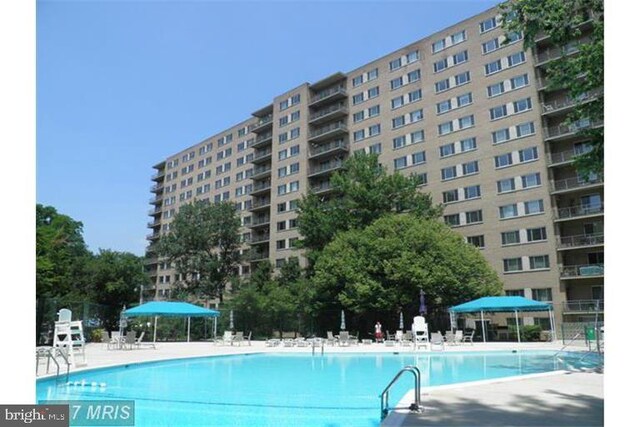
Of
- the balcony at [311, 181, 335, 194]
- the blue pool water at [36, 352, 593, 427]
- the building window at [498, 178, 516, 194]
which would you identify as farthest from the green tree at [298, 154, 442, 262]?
the blue pool water at [36, 352, 593, 427]

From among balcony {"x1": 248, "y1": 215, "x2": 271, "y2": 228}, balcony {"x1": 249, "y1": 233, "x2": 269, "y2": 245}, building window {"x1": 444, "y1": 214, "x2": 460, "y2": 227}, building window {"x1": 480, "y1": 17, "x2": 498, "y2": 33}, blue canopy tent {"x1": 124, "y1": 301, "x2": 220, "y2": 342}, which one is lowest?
blue canopy tent {"x1": 124, "y1": 301, "x2": 220, "y2": 342}

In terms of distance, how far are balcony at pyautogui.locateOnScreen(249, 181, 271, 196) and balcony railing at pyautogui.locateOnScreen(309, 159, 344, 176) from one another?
28.4 feet

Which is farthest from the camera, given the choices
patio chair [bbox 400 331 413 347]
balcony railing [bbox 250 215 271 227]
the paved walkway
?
balcony railing [bbox 250 215 271 227]

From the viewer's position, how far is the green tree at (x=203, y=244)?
198 ft

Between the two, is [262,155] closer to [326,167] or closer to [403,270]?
[326,167]

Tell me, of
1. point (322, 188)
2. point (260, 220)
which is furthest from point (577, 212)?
point (260, 220)

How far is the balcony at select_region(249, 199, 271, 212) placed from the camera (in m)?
69.9

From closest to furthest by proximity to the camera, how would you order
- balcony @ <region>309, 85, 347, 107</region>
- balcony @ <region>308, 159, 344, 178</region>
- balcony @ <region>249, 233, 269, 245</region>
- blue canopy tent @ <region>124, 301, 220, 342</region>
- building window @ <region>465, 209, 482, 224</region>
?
blue canopy tent @ <region>124, 301, 220, 342</region> < building window @ <region>465, 209, 482, 224</region> < balcony @ <region>308, 159, 344, 178</region> < balcony @ <region>309, 85, 347, 107</region> < balcony @ <region>249, 233, 269, 245</region>

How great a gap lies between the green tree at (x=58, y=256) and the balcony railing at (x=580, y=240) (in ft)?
127

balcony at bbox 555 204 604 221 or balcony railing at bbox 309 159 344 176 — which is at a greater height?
balcony railing at bbox 309 159 344 176

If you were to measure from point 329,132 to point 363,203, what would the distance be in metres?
19.5

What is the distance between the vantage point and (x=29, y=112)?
8789mm

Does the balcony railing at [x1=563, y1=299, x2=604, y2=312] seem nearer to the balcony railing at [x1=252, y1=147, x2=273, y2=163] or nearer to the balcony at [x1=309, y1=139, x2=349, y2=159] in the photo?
the balcony at [x1=309, y1=139, x2=349, y2=159]
